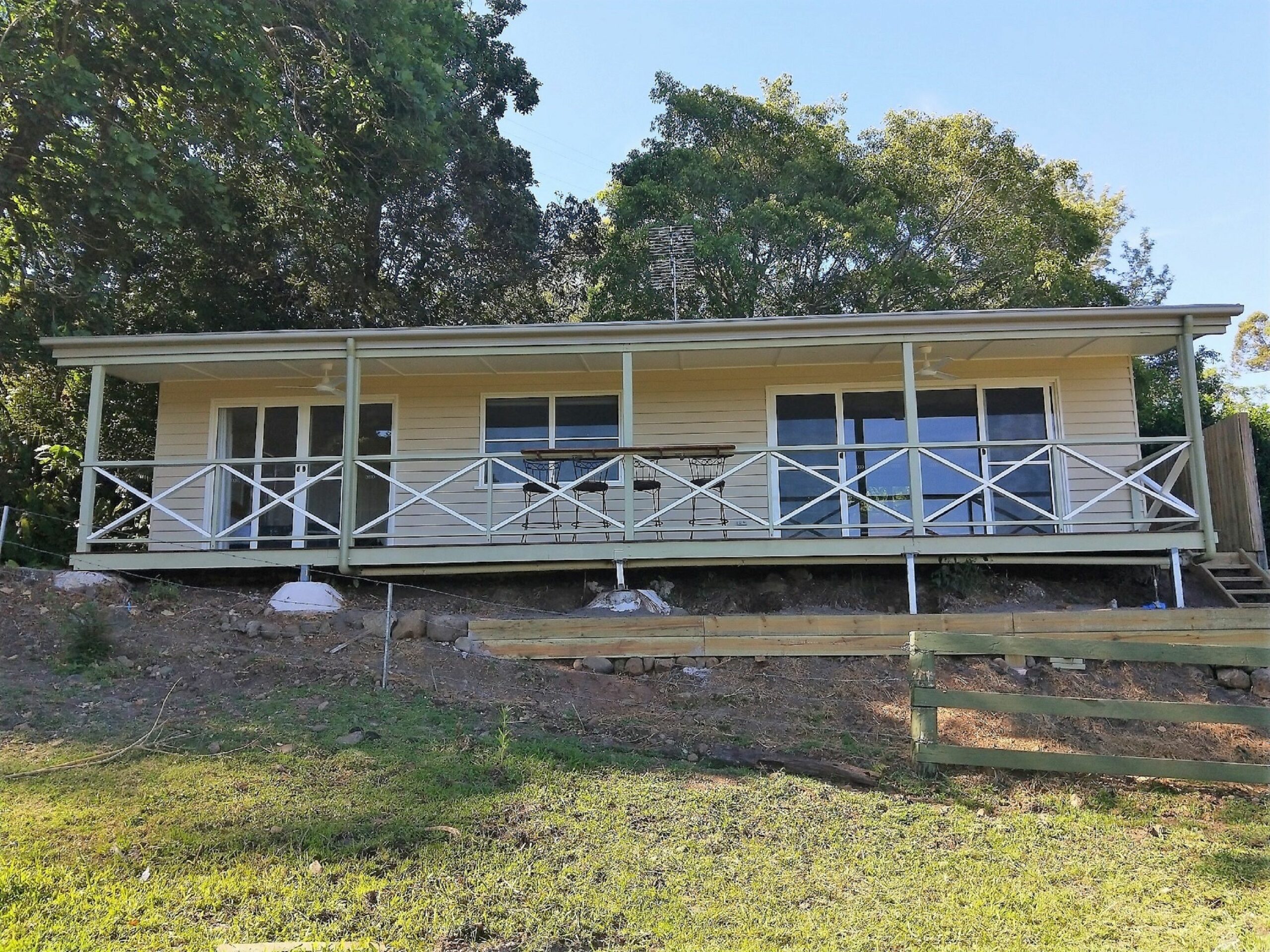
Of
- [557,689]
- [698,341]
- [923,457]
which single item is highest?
[698,341]

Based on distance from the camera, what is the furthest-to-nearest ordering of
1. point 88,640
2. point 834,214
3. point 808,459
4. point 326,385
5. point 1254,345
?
point 1254,345 < point 834,214 < point 808,459 < point 326,385 < point 88,640

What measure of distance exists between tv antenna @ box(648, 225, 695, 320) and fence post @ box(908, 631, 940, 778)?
13.0m

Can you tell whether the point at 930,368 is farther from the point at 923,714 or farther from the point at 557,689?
the point at 557,689

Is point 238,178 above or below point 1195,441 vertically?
above

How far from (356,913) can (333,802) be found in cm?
111

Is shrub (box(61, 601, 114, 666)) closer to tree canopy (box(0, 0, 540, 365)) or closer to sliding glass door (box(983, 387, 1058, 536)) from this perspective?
tree canopy (box(0, 0, 540, 365))

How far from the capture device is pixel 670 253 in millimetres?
17734

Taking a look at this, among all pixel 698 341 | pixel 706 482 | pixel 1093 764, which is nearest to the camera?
pixel 1093 764

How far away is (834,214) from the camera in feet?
61.3

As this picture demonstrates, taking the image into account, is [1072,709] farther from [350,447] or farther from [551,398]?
[551,398]

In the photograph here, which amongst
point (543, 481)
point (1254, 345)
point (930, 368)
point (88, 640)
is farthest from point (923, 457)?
point (1254, 345)

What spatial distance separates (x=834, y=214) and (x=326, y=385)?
11.9 meters

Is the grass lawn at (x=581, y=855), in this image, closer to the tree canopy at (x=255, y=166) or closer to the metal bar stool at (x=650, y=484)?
the metal bar stool at (x=650, y=484)

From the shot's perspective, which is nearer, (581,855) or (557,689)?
(581,855)
